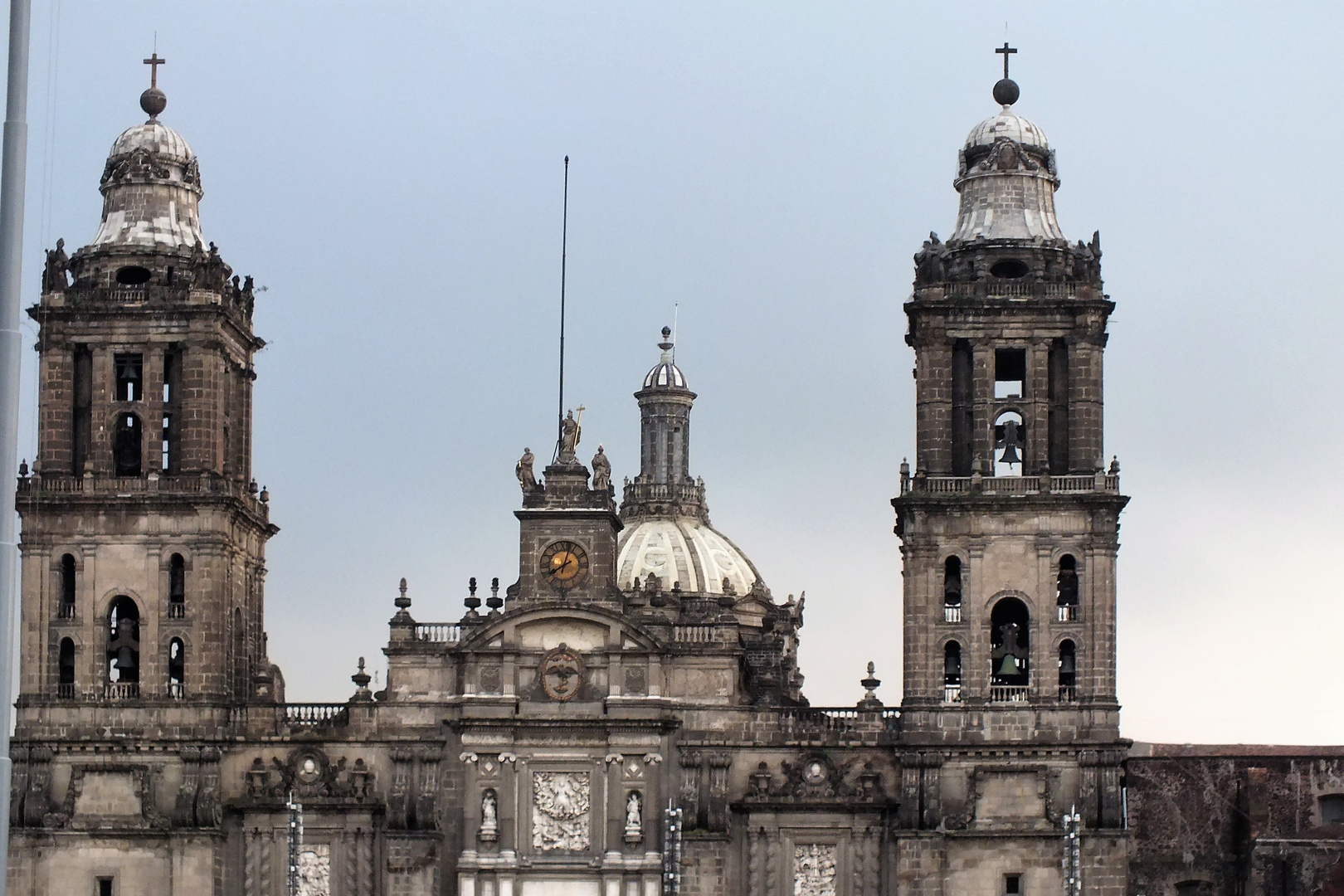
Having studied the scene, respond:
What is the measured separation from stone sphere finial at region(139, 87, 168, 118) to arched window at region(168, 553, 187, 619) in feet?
38.8

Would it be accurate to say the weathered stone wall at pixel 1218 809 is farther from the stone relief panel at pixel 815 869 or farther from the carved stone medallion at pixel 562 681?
the carved stone medallion at pixel 562 681

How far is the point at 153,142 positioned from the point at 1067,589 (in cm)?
2620

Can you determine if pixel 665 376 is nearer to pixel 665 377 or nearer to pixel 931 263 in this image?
pixel 665 377

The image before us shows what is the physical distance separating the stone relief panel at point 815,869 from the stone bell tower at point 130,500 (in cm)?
1419

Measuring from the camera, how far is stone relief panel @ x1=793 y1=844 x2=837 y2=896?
7162 centimetres

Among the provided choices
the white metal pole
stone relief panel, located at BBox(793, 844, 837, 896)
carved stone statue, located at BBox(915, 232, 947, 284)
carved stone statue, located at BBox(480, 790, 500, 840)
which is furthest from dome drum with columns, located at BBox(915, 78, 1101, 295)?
the white metal pole

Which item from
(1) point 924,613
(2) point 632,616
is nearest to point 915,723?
(1) point 924,613

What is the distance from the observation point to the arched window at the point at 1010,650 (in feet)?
235

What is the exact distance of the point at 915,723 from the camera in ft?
235

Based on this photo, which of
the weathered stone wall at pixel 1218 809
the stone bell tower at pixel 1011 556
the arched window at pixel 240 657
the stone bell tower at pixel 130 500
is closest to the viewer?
the stone bell tower at pixel 1011 556

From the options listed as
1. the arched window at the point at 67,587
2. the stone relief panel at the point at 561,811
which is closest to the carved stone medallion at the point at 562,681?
the stone relief panel at the point at 561,811

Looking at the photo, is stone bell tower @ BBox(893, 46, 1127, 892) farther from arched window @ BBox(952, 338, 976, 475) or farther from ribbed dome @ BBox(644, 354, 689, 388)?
ribbed dome @ BBox(644, 354, 689, 388)

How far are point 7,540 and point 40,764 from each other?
42.0 m

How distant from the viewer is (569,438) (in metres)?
73.3
